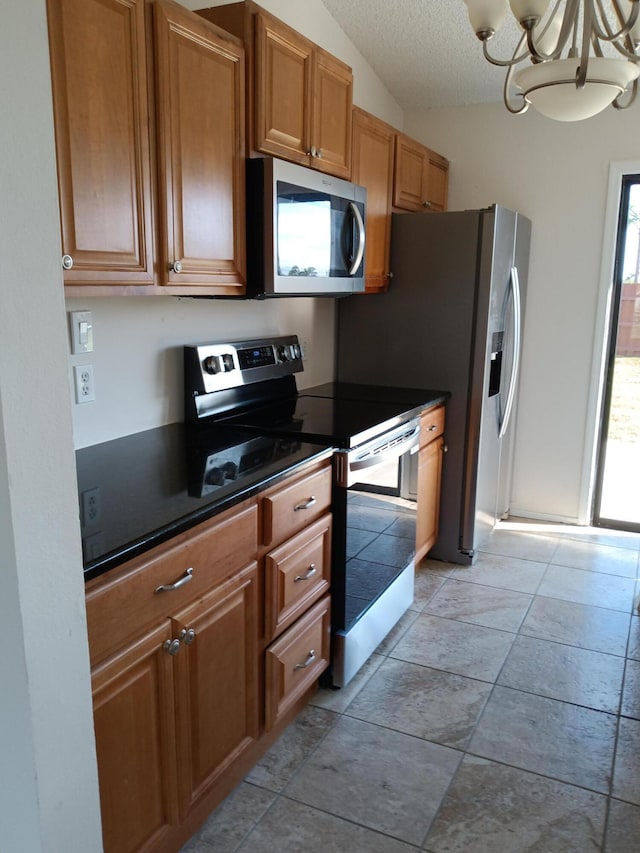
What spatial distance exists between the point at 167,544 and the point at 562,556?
274cm

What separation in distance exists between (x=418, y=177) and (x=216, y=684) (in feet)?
9.03

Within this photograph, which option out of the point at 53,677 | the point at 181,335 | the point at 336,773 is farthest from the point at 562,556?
the point at 53,677

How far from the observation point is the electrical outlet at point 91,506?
57.5 inches

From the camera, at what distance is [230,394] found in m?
2.58

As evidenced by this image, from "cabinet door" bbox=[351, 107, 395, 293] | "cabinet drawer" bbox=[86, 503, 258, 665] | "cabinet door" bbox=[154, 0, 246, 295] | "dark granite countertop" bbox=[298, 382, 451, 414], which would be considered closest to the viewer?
"cabinet drawer" bbox=[86, 503, 258, 665]

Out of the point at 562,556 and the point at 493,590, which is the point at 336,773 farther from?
the point at 562,556

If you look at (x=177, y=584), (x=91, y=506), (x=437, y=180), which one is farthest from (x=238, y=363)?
(x=437, y=180)

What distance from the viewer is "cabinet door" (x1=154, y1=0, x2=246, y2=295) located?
1.78 meters

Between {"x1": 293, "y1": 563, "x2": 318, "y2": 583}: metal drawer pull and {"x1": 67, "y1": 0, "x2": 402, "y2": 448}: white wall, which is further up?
{"x1": 67, "y1": 0, "x2": 402, "y2": 448}: white wall

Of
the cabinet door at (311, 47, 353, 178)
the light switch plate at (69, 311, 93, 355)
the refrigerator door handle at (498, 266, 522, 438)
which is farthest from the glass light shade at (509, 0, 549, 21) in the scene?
the refrigerator door handle at (498, 266, 522, 438)

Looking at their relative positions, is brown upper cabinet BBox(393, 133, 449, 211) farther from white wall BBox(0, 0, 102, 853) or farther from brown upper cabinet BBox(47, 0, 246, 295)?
white wall BBox(0, 0, 102, 853)

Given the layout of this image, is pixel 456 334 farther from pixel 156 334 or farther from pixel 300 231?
pixel 156 334

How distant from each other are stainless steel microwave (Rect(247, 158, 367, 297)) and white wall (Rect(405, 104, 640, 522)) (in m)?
1.47

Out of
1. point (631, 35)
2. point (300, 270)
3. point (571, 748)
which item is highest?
point (631, 35)
